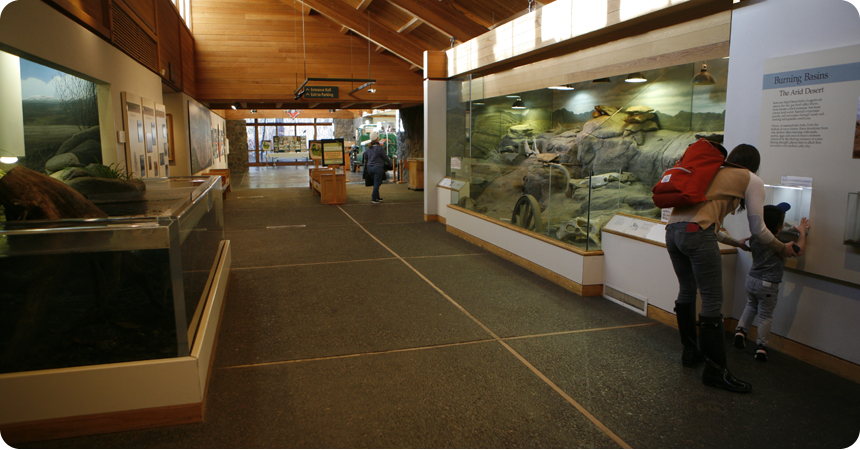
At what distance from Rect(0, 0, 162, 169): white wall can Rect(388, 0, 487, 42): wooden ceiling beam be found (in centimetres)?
520

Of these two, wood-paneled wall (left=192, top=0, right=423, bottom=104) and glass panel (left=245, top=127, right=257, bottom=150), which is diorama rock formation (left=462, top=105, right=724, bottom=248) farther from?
glass panel (left=245, top=127, right=257, bottom=150)

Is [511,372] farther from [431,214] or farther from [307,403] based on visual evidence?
[431,214]

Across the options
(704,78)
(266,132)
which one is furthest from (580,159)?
(266,132)

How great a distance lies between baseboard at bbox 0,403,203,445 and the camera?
241cm

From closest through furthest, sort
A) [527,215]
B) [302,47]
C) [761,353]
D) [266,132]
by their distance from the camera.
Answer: [761,353] < [527,215] < [302,47] < [266,132]

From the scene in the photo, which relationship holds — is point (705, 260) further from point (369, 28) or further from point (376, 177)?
point (369, 28)

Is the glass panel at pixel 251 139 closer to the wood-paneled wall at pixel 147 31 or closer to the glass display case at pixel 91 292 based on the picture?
the wood-paneled wall at pixel 147 31

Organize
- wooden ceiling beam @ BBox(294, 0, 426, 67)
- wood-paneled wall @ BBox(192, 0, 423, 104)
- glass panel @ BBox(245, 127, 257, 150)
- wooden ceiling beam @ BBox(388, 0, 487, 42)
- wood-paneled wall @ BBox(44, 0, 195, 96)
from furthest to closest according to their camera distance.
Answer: glass panel @ BBox(245, 127, 257, 150) < wood-paneled wall @ BBox(192, 0, 423, 104) < wooden ceiling beam @ BBox(294, 0, 426, 67) < wooden ceiling beam @ BBox(388, 0, 487, 42) < wood-paneled wall @ BBox(44, 0, 195, 96)

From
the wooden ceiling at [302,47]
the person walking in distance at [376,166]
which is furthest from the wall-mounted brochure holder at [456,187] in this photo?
the wooden ceiling at [302,47]

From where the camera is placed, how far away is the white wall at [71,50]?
13.1 ft

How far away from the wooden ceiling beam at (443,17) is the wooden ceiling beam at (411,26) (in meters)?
2.13

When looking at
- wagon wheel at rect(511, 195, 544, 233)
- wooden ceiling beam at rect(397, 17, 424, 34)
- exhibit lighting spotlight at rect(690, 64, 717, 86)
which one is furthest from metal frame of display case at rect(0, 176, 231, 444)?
wooden ceiling beam at rect(397, 17, 424, 34)

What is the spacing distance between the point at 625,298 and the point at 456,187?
4408 mm

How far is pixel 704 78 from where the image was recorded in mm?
5219
